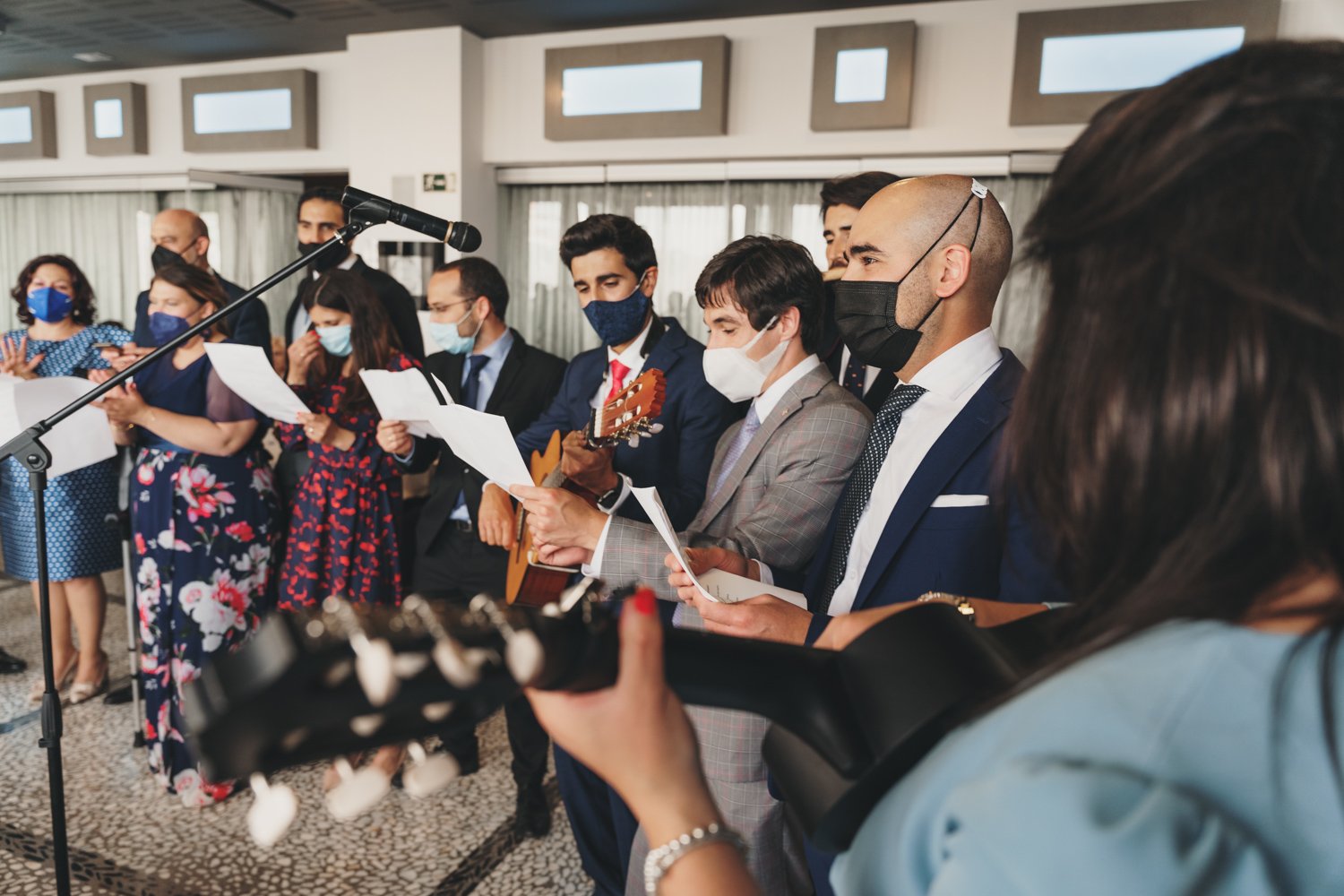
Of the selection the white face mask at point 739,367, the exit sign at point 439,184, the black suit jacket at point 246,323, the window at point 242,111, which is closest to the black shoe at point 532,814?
the white face mask at point 739,367

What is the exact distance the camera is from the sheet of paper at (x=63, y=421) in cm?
215

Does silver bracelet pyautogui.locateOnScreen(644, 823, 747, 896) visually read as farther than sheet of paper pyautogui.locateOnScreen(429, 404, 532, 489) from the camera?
No

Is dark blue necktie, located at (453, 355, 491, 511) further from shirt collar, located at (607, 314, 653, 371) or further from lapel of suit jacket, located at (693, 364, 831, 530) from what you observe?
lapel of suit jacket, located at (693, 364, 831, 530)

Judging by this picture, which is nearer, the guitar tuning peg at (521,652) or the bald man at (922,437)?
the guitar tuning peg at (521,652)

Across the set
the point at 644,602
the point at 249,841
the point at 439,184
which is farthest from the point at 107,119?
the point at 644,602

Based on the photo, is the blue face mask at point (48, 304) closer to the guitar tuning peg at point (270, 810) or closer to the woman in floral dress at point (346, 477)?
the woman in floral dress at point (346, 477)

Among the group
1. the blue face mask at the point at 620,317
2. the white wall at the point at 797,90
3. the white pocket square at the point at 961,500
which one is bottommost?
the white pocket square at the point at 961,500

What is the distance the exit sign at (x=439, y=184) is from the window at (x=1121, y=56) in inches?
149

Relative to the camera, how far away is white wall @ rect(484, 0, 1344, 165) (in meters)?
4.93

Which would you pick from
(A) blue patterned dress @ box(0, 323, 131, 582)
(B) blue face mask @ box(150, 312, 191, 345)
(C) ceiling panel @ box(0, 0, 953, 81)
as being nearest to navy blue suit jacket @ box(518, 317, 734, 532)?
(B) blue face mask @ box(150, 312, 191, 345)

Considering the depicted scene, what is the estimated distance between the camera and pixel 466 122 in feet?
19.5

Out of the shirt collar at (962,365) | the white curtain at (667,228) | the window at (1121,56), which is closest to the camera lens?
the shirt collar at (962,365)

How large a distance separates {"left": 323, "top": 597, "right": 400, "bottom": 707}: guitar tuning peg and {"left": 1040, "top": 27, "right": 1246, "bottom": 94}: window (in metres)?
5.12

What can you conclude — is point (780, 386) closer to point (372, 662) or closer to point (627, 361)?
point (627, 361)
